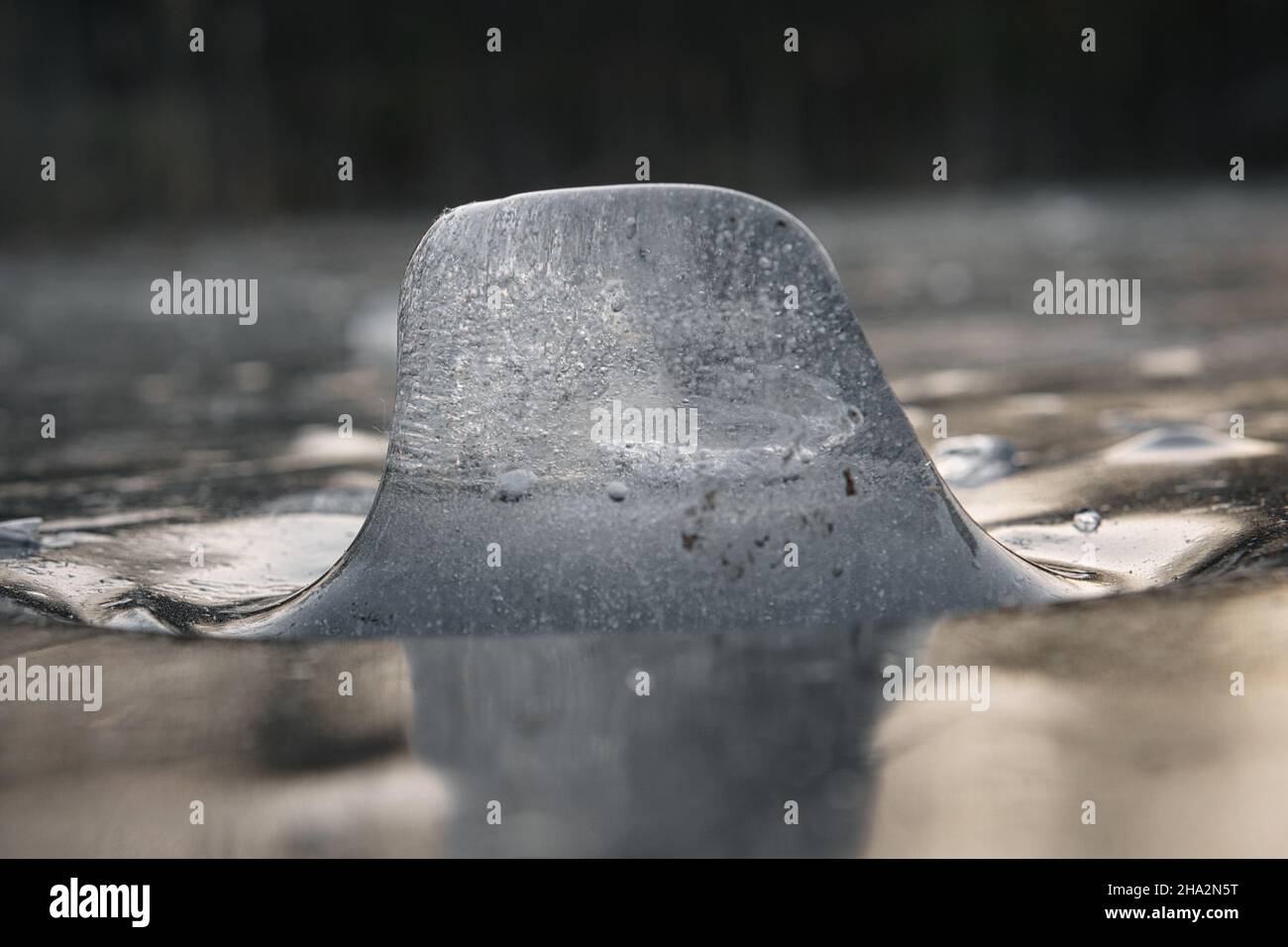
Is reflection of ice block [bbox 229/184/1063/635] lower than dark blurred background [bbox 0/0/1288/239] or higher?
lower

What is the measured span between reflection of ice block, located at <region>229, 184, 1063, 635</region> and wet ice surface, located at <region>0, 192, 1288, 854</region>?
82 millimetres

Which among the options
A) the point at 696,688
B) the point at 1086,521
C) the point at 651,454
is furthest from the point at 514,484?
the point at 1086,521

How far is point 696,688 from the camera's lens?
5.84ft

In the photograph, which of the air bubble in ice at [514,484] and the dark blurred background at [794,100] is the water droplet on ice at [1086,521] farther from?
the dark blurred background at [794,100]

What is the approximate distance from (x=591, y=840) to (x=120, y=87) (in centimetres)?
1727

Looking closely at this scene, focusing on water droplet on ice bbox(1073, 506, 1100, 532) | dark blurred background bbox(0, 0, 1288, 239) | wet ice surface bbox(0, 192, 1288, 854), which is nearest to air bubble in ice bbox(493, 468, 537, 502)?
wet ice surface bbox(0, 192, 1288, 854)

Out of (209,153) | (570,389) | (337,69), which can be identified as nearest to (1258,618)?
(570,389)

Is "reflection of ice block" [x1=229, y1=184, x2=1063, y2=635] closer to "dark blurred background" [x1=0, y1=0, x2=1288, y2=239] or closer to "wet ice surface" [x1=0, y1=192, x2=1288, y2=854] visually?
"wet ice surface" [x1=0, y1=192, x2=1288, y2=854]

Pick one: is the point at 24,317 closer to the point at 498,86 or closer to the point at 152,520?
the point at 152,520

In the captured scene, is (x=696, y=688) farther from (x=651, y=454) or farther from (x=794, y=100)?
(x=794, y=100)

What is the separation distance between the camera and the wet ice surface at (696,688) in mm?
1423

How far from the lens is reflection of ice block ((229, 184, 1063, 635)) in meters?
2.08

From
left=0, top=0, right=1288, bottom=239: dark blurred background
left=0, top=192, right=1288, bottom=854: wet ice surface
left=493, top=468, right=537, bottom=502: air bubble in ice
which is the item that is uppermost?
left=0, top=0, right=1288, bottom=239: dark blurred background

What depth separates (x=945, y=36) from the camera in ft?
67.0
